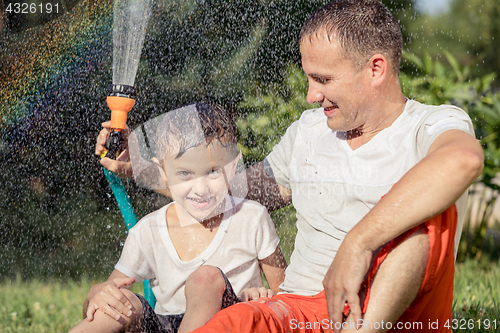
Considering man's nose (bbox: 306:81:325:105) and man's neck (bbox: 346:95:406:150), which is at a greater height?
man's nose (bbox: 306:81:325:105)

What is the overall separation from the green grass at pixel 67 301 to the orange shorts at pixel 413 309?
1039 mm

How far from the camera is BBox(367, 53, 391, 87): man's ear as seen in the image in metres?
1.82

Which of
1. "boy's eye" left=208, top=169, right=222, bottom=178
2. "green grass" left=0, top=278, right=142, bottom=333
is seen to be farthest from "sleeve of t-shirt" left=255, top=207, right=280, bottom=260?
"green grass" left=0, top=278, right=142, bottom=333

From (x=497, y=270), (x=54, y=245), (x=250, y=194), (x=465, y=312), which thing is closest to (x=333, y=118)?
(x=250, y=194)

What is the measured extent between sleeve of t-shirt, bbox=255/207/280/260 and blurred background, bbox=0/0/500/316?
1435mm

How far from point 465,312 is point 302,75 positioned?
1931 millimetres

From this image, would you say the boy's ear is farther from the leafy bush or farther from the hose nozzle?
the leafy bush

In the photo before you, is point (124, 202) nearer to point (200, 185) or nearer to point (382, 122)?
point (200, 185)

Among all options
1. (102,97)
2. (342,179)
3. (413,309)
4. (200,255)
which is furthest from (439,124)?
(102,97)

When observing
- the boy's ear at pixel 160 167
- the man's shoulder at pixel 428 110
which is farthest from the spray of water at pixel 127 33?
the man's shoulder at pixel 428 110

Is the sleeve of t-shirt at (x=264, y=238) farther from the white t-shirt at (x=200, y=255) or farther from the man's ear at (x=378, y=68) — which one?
the man's ear at (x=378, y=68)

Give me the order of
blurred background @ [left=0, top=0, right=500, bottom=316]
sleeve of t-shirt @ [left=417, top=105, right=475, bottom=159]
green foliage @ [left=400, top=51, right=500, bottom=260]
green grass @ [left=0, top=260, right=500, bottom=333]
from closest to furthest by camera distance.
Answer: sleeve of t-shirt @ [left=417, top=105, right=475, bottom=159] < green grass @ [left=0, top=260, right=500, bottom=333] < blurred background @ [left=0, top=0, right=500, bottom=316] < green foliage @ [left=400, top=51, right=500, bottom=260]

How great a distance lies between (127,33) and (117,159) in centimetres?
98

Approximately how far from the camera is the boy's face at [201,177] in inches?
78.0
